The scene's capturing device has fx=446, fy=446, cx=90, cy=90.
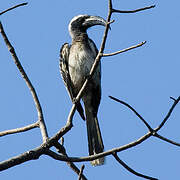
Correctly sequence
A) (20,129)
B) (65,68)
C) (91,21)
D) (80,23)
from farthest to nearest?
(80,23) → (91,21) → (65,68) → (20,129)

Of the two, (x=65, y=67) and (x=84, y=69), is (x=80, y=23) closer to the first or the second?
(x=65, y=67)

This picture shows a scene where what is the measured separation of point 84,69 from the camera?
6.12 m

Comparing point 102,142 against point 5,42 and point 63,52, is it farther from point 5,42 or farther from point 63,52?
point 5,42

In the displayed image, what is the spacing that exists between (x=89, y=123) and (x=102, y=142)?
0.39 meters

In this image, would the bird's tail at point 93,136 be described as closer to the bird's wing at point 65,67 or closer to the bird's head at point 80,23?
the bird's wing at point 65,67

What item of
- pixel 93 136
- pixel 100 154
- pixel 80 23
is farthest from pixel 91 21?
pixel 100 154

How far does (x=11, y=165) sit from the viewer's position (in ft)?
10.9

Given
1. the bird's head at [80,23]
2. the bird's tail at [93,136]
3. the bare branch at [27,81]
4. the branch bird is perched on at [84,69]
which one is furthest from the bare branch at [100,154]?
the bird's head at [80,23]

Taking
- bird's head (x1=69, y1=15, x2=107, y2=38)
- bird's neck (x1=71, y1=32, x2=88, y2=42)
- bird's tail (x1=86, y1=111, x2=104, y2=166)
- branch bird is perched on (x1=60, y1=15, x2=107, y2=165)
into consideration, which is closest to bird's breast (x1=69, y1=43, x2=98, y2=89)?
branch bird is perched on (x1=60, y1=15, x2=107, y2=165)

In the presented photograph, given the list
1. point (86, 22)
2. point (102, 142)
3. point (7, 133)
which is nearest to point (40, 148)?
point (7, 133)

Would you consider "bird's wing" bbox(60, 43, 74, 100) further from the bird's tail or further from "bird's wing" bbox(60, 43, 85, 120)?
the bird's tail

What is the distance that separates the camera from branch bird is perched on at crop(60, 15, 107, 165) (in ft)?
20.1

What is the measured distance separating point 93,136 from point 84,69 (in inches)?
36.4

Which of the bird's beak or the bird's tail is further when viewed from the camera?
the bird's beak
